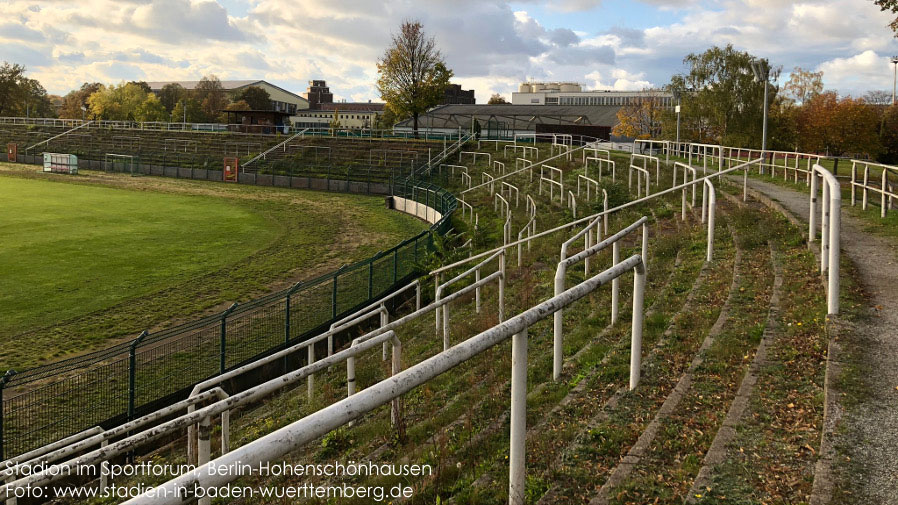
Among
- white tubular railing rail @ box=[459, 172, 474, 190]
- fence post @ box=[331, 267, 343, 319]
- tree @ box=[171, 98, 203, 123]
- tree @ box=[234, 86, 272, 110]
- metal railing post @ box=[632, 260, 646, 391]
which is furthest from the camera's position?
tree @ box=[234, 86, 272, 110]

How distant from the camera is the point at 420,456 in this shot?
4.89 metres

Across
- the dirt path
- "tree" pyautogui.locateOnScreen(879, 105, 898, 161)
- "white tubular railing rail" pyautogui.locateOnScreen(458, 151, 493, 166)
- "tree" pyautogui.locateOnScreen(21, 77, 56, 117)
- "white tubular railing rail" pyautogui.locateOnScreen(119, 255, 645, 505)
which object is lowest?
the dirt path

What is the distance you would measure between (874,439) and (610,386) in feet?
6.36

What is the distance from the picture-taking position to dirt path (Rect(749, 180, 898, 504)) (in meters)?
3.98

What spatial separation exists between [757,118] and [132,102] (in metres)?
96.0

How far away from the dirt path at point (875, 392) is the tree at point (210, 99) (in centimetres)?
11794

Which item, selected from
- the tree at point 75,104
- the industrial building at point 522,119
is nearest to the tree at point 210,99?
the tree at point 75,104

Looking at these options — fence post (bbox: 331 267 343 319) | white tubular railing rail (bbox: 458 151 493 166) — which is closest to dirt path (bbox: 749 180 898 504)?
fence post (bbox: 331 267 343 319)

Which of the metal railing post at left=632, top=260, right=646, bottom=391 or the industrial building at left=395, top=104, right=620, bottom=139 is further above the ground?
the industrial building at left=395, top=104, right=620, bottom=139

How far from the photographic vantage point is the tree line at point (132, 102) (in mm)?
107938

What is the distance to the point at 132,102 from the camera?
112m

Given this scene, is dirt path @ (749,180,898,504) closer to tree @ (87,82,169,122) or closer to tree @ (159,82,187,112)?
tree @ (87,82,169,122)

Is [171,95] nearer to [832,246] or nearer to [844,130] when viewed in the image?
[844,130]

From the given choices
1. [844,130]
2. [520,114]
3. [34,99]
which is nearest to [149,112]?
[34,99]
